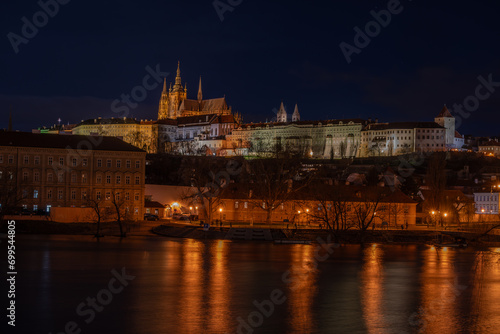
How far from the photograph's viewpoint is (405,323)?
1705 centimetres

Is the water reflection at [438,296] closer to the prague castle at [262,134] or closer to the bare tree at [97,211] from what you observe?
the bare tree at [97,211]

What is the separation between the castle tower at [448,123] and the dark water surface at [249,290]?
351ft

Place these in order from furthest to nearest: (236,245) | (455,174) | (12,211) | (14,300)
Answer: (455,174)
(12,211)
(236,245)
(14,300)

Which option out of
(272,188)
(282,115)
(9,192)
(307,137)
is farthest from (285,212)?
(282,115)

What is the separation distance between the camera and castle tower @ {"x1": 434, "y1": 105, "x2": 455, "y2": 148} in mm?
136750

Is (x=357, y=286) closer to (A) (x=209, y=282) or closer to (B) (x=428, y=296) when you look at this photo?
(B) (x=428, y=296)

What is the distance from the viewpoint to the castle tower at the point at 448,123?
449 ft

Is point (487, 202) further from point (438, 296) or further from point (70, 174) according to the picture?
point (438, 296)

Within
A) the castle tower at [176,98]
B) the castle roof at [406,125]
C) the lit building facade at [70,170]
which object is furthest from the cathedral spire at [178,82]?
the lit building facade at [70,170]

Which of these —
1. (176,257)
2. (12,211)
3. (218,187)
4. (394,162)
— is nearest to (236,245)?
(176,257)

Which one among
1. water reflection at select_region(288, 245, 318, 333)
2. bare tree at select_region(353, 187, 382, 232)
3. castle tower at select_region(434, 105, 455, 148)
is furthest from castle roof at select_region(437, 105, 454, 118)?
water reflection at select_region(288, 245, 318, 333)

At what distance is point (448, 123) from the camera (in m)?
139

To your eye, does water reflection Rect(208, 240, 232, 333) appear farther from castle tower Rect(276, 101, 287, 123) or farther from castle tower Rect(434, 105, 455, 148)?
castle tower Rect(276, 101, 287, 123)

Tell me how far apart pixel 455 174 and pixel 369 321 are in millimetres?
87419
